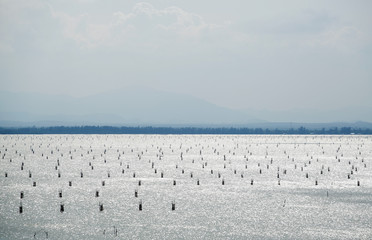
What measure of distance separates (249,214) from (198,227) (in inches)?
236

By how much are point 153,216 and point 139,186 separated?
17594 millimetres

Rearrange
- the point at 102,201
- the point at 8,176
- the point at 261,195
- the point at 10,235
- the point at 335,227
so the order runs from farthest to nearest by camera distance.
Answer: the point at 8,176 → the point at 261,195 → the point at 102,201 → the point at 335,227 → the point at 10,235

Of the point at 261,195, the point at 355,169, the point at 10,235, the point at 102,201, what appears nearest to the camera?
the point at 10,235

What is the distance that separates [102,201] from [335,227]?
1893cm

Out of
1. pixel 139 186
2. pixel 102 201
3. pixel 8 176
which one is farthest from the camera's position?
pixel 8 176

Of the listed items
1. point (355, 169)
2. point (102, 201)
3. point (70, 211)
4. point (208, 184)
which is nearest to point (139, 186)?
point (208, 184)

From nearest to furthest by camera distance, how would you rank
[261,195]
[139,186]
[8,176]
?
[261,195]
[139,186]
[8,176]

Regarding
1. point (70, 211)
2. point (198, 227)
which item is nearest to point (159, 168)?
point (70, 211)

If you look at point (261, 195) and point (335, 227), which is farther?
point (261, 195)

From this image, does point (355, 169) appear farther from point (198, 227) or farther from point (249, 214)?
point (198, 227)

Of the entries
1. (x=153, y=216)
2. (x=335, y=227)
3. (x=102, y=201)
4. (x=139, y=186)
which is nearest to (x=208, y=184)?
(x=139, y=186)

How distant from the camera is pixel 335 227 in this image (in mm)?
35344

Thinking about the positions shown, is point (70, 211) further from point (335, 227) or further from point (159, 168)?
point (159, 168)

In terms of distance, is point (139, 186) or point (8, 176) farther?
point (8, 176)
